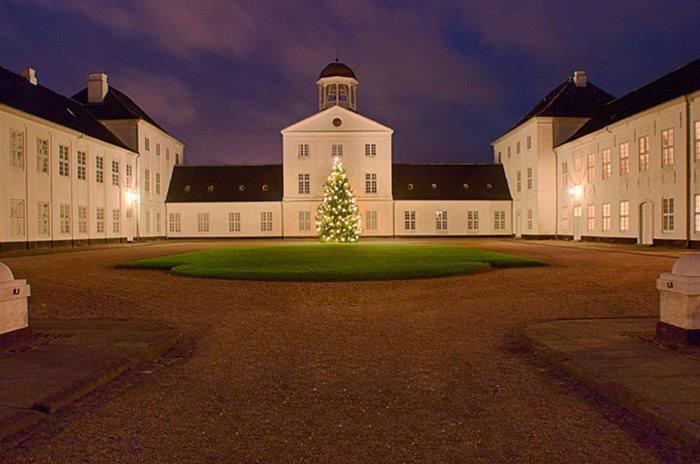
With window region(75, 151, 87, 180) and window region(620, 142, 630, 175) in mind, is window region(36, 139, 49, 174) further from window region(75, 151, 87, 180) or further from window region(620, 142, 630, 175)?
window region(620, 142, 630, 175)

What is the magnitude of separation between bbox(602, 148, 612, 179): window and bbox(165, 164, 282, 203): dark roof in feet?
89.2

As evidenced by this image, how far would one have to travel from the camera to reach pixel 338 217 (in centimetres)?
3984

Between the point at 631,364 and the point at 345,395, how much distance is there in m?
2.99

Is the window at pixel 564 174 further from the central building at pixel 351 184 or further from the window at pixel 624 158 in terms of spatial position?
the central building at pixel 351 184

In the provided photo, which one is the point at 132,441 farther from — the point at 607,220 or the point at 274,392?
the point at 607,220

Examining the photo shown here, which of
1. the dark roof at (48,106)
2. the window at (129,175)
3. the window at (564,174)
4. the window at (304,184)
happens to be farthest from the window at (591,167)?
the window at (129,175)

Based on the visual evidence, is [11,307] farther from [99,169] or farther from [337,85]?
[337,85]

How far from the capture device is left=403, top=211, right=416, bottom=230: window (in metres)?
50.3

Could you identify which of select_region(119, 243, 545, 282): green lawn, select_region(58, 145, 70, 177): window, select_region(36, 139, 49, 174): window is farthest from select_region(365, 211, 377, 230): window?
select_region(119, 243, 545, 282): green lawn

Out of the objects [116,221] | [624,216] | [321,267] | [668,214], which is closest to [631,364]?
[321,267]

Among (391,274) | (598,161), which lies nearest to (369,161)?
(598,161)

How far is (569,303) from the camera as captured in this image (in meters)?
10.5

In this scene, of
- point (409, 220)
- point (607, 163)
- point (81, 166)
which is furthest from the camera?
point (409, 220)

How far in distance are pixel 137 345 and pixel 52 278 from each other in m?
Result: 10.3
